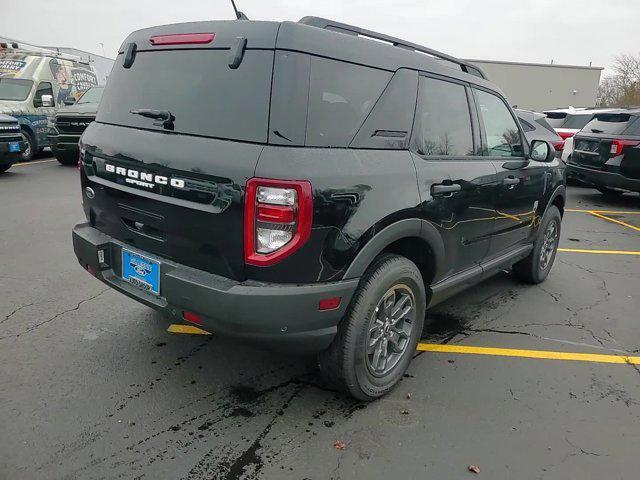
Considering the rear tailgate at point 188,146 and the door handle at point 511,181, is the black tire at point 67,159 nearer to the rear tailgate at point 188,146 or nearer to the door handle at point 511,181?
the rear tailgate at point 188,146

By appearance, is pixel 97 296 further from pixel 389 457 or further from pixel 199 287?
pixel 389 457

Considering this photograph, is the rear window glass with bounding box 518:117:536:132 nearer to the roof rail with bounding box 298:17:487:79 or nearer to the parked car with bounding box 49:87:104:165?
the roof rail with bounding box 298:17:487:79

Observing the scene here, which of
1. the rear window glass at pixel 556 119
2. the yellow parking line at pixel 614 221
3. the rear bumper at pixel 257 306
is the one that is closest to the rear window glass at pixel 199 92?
the rear bumper at pixel 257 306

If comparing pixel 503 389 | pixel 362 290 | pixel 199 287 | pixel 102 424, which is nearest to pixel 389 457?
pixel 362 290

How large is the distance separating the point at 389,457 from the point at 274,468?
565 mm

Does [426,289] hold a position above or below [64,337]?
above

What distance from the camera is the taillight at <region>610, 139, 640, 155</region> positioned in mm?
8461

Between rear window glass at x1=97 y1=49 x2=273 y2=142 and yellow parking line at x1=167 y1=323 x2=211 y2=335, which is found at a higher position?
rear window glass at x1=97 y1=49 x2=273 y2=142

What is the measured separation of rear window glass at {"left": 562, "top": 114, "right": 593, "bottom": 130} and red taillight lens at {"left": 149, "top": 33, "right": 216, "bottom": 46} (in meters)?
11.5

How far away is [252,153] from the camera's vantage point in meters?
2.21

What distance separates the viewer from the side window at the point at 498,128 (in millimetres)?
3646

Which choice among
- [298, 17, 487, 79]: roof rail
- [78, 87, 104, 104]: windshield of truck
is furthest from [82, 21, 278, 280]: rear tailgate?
[78, 87, 104, 104]: windshield of truck

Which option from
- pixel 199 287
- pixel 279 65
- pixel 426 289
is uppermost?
pixel 279 65

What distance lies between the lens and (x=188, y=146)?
2.39 metres
